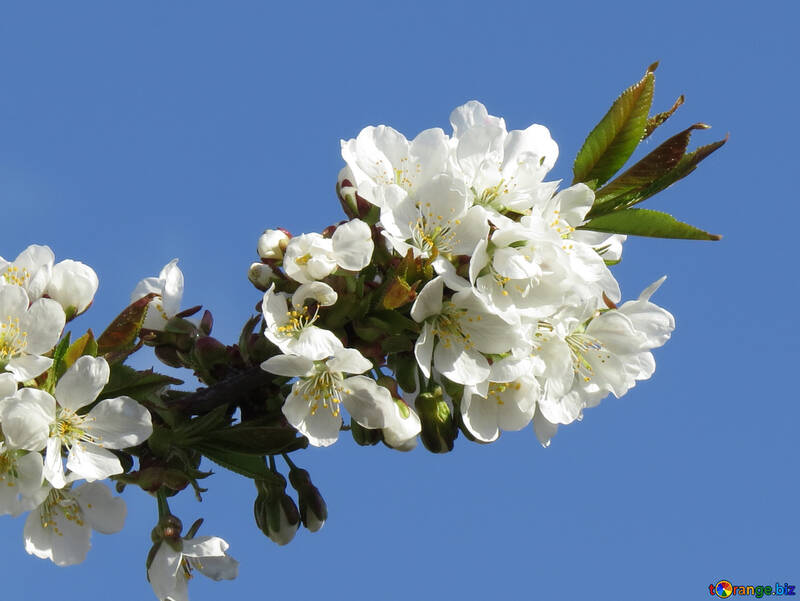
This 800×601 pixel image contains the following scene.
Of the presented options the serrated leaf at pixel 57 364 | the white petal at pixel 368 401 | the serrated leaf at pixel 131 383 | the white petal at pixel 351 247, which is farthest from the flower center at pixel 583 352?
the serrated leaf at pixel 57 364

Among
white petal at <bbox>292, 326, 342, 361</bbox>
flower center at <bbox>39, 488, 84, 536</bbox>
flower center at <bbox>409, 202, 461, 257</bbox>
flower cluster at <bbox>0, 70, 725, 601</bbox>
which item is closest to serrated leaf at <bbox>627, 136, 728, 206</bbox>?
flower cluster at <bbox>0, 70, 725, 601</bbox>

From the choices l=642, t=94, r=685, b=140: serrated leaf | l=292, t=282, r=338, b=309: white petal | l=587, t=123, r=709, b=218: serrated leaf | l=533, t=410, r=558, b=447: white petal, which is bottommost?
l=533, t=410, r=558, b=447: white petal

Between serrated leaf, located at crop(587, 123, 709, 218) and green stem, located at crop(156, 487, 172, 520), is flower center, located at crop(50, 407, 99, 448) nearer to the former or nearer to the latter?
green stem, located at crop(156, 487, 172, 520)

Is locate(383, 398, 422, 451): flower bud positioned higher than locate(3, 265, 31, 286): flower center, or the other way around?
locate(3, 265, 31, 286): flower center

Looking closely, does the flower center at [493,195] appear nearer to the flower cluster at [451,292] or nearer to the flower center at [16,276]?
the flower cluster at [451,292]

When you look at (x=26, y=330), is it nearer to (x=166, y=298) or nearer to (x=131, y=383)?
(x=131, y=383)

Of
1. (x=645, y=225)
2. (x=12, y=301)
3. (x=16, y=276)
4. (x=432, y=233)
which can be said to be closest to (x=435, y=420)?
(x=432, y=233)

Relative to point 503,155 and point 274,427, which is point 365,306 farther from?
point 503,155
